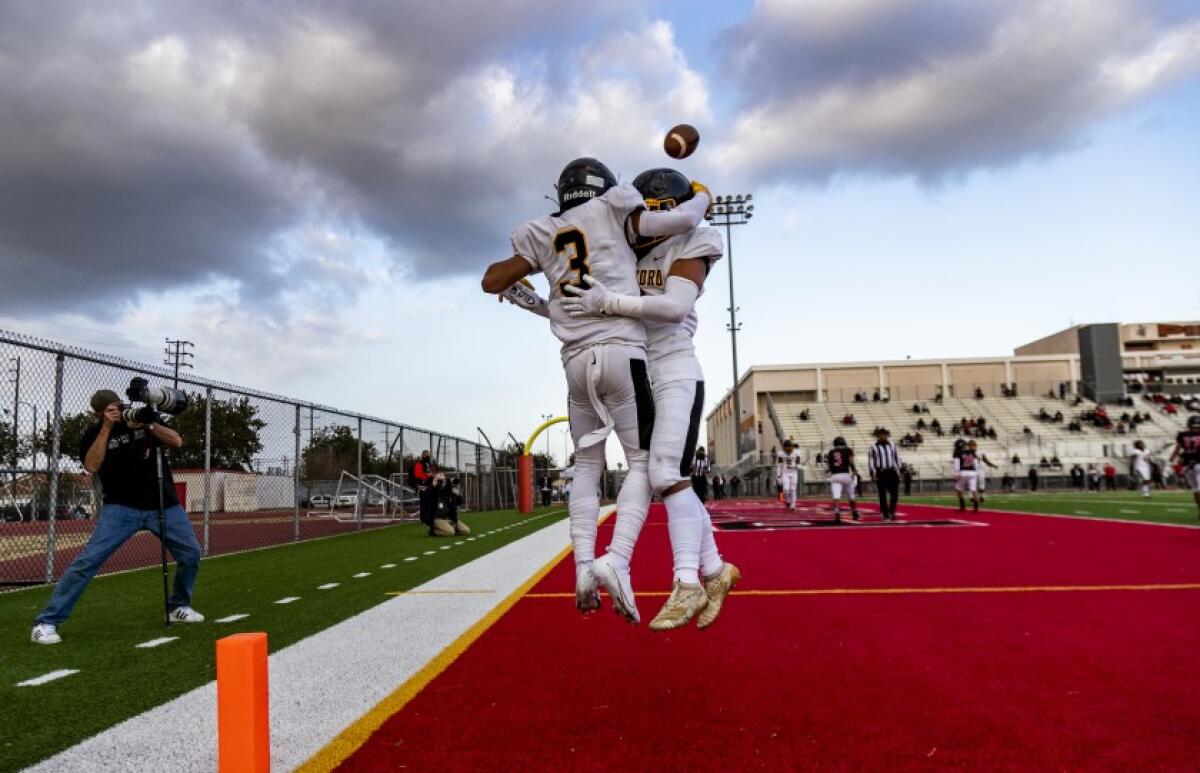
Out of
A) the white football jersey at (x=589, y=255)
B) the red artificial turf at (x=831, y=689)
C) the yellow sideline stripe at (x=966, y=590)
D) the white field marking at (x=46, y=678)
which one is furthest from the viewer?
the yellow sideline stripe at (x=966, y=590)

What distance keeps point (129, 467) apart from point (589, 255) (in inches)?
156

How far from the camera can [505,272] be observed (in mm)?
3590

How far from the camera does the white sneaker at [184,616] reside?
18.1 ft

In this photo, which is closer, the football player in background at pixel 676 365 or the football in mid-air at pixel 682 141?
the football player in background at pixel 676 365

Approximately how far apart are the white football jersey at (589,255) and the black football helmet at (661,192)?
75 mm

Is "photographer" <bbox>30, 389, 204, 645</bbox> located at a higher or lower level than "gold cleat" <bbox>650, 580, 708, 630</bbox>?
higher

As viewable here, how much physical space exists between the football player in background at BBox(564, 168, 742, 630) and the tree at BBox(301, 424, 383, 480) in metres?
12.6

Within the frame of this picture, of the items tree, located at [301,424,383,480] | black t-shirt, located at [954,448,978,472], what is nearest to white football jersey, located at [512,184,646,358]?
tree, located at [301,424,383,480]

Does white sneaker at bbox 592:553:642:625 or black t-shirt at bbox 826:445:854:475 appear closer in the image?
white sneaker at bbox 592:553:642:625

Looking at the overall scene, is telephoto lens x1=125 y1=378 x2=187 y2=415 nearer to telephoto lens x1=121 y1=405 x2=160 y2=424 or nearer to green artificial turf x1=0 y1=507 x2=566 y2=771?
telephoto lens x1=121 y1=405 x2=160 y2=424

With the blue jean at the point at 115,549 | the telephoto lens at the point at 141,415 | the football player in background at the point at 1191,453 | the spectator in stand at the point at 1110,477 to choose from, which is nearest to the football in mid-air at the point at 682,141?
the telephoto lens at the point at 141,415

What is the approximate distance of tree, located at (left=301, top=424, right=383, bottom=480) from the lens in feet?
52.1

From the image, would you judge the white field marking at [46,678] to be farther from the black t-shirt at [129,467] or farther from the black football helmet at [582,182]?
the black football helmet at [582,182]

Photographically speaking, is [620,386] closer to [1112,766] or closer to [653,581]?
[1112,766]
